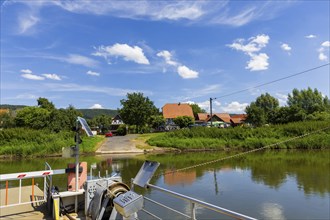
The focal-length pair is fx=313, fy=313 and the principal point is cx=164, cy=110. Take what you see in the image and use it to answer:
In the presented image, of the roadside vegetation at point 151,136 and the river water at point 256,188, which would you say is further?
the roadside vegetation at point 151,136

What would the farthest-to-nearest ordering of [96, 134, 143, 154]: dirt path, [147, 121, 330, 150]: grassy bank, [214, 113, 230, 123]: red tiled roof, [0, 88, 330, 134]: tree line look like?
1. [214, 113, 230, 123]: red tiled roof
2. [0, 88, 330, 134]: tree line
3. [147, 121, 330, 150]: grassy bank
4. [96, 134, 143, 154]: dirt path

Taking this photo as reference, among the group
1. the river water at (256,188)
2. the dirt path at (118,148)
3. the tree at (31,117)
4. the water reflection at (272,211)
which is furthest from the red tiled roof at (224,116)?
the water reflection at (272,211)

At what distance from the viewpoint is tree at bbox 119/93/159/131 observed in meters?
45.1

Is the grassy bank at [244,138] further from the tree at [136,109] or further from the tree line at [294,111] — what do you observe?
the tree line at [294,111]

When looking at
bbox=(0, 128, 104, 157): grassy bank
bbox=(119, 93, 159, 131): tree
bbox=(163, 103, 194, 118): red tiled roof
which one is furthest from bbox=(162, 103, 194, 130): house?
bbox=(0, 128, 104, 157): grassy bank

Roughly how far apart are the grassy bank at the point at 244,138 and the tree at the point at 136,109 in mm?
Result: 11649

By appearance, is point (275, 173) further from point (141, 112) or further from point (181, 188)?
point (141, 112)

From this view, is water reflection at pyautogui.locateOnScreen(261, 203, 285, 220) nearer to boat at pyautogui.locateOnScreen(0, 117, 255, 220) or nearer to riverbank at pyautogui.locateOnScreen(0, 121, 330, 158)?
boat at pyautogui.locateOnScreen(0, 117, 255, 220)

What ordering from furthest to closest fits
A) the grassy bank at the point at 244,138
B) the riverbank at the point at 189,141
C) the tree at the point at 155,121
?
the tree at the point at 155,121, the grassy bank at the point at 244,138, the riverbank at the point at 189,141

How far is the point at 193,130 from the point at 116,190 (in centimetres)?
2994

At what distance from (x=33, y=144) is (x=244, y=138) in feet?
69.2

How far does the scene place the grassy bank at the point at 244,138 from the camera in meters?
31.0

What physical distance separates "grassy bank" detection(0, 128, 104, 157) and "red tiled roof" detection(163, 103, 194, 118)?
3296 cm

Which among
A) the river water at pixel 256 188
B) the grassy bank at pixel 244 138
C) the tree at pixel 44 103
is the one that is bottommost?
the river water at pixel 256 188
